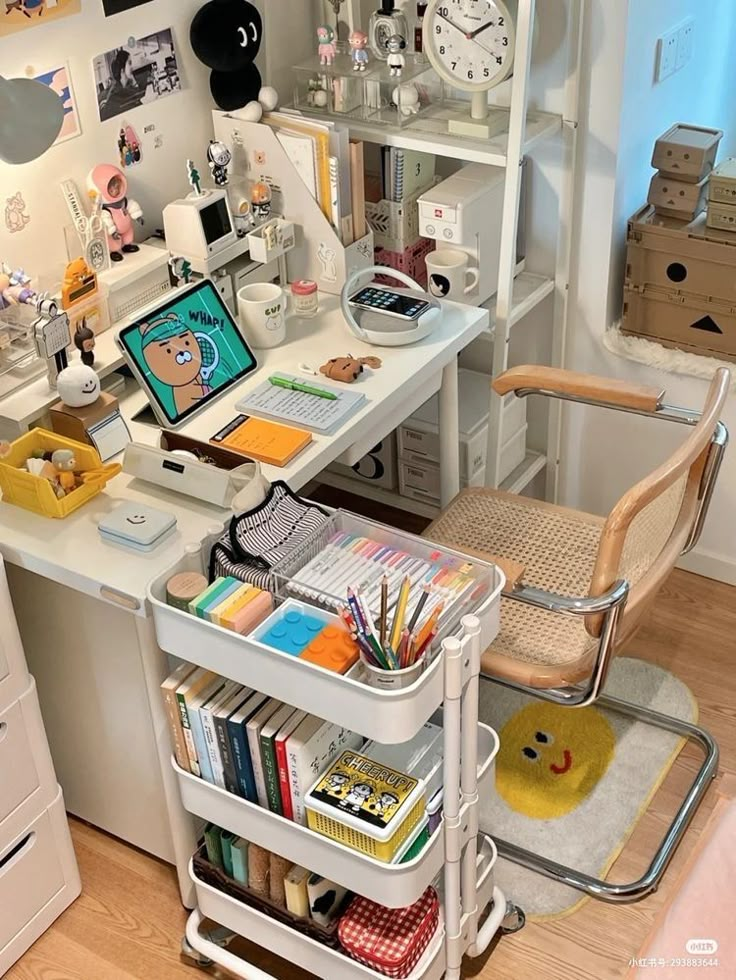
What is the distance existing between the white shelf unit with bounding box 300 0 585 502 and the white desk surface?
16cm

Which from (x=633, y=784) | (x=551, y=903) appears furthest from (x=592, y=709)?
(x=551, y=903)

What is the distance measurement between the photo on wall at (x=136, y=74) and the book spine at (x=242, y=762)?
1.26 meters

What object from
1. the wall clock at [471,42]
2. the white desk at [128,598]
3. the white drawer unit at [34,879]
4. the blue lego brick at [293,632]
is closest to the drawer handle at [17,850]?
the white drawer unit at [34,879]

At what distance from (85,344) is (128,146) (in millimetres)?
540

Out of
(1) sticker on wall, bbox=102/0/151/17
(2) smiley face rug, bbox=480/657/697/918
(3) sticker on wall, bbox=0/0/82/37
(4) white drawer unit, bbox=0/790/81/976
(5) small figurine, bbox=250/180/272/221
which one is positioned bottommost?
(2) smiley face rug, bbox=480/657/697/918

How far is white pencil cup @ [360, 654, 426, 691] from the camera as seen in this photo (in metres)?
1.56

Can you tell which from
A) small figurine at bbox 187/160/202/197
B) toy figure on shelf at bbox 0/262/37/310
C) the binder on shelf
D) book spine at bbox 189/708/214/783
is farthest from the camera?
the binder on shelf

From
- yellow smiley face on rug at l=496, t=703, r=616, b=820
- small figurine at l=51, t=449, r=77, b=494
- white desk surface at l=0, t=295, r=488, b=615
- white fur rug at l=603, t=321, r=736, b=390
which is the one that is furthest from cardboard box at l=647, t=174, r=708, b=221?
small figurine at l=51, t=449, r=77, b=494

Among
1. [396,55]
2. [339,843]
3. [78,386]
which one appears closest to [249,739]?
[339,843]

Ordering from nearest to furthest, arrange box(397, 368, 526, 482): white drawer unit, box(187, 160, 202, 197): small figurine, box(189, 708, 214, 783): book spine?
box(189, 708, 214, 783): book spine → box(187, 160, 202, 197): small figurine → box(397, 368, 526, 482): white drawer unit

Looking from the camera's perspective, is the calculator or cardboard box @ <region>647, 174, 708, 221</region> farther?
cardboard box @ <region>647, 174, 708, 221</region>

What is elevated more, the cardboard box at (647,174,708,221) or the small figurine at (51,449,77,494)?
the cardboard box at (647,174,708,221)

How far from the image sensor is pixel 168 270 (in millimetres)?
2389

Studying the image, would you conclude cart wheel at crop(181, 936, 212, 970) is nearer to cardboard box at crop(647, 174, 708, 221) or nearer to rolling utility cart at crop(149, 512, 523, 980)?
rolling utility cart at crop(149, 512, 523, 980)
